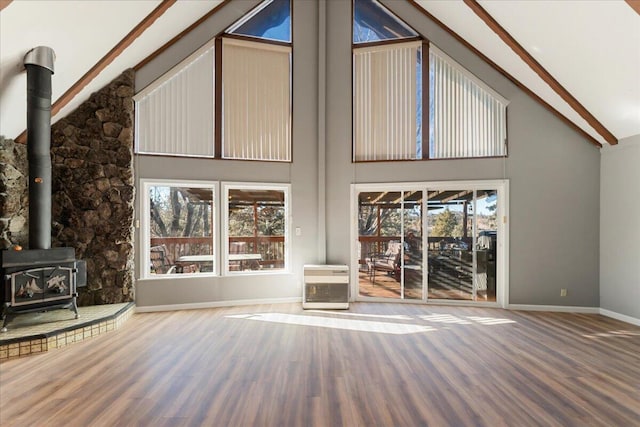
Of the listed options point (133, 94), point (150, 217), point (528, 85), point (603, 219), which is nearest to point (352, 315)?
point (150, 217)

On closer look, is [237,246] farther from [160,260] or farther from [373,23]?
Answer: [373,23]

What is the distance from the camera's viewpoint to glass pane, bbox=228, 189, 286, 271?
226 inches

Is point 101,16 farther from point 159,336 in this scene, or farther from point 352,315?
A: point 352,315

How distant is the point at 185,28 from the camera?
5422mm

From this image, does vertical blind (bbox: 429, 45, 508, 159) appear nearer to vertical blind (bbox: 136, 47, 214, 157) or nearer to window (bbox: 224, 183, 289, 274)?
window (bbox: 224, 183, 289, 274)

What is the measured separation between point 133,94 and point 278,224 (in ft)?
9.83

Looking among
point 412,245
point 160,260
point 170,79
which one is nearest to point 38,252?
point 160,260

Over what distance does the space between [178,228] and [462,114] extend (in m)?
4.96

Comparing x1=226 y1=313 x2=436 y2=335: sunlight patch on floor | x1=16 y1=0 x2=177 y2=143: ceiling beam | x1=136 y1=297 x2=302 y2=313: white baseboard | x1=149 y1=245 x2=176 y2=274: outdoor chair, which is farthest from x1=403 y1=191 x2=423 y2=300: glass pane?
x1=16 y1=0 x2=177 y2=143: ceiling beam

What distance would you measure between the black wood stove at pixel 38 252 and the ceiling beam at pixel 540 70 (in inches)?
205

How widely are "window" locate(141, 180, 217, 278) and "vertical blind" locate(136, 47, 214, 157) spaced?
0.59 m

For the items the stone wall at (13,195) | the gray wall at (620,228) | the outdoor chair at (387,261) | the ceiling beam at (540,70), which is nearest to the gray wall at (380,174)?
the gray wall at (620,228)

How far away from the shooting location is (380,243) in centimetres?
593

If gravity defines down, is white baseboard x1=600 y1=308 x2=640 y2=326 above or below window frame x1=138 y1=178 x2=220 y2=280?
below
